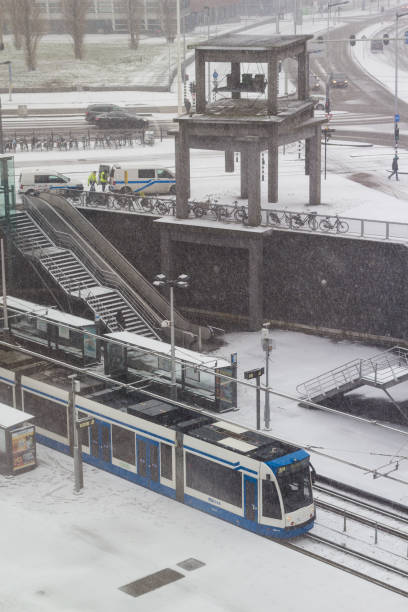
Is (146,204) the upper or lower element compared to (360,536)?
upper

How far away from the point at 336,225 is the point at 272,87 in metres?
6.76

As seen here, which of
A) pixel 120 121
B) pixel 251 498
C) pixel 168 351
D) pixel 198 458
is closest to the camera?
pixel 251 498

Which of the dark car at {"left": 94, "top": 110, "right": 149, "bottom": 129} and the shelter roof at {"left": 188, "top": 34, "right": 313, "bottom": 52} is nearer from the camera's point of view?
the shelter roof at {"left": 188, "top": 34, "right": 313, "bottom": 52}

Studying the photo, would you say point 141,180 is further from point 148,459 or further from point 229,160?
point 148,459

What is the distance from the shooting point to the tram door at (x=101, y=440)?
3278cm

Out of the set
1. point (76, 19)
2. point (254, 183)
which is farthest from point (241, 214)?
point (76, 19)

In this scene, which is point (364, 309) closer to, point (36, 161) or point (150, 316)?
point (150, 316)

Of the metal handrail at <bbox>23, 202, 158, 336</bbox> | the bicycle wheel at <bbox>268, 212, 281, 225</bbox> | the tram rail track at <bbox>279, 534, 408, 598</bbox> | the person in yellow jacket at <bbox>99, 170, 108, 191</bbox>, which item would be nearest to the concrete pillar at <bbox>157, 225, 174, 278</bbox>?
the metal handrail at <bbox>23, 202, 158, 336</bbox>

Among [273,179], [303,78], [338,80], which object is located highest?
[303,78]

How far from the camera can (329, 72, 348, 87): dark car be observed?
100.0 meters

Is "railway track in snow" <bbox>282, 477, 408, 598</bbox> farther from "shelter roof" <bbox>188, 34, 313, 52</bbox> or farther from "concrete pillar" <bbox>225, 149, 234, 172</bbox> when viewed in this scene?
"concrete pillar" <bbox>225, 149, 234, 172</bbox>

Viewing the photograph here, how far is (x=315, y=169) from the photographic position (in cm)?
4944

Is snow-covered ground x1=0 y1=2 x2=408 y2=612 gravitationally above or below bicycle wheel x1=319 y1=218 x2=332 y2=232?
below

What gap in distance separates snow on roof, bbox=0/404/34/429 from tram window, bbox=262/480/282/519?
9.03 m
